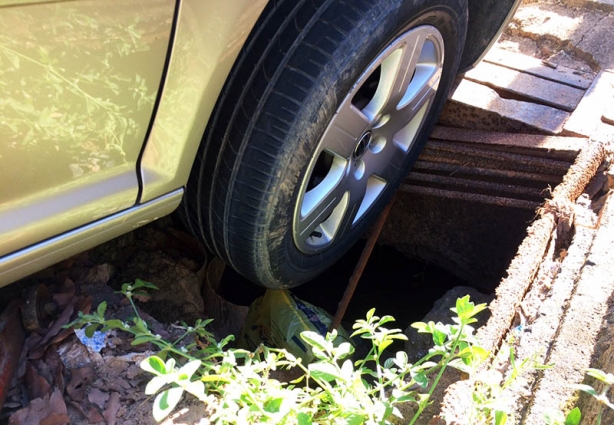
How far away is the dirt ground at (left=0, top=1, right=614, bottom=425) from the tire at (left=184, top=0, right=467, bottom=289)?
0.35 metres

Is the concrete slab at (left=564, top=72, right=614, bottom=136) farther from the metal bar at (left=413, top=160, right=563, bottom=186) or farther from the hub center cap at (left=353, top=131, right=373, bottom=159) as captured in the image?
the hub center cap at (left=353, top=131, right=373, bottom=159)

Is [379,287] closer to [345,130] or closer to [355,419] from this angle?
[345,130]

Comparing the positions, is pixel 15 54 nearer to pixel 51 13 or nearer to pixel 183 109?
pixel 51 13

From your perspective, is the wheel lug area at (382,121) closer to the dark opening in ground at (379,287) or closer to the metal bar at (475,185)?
the metal bar at (475,185)

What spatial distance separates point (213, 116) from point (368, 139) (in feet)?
2.00

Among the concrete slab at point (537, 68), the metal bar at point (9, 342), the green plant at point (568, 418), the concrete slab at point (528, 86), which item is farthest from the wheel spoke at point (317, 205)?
the concrete slab at point (537, 68)

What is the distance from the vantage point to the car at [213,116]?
1251 millimetres

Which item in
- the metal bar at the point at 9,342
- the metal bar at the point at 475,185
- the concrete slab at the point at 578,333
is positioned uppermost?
the metal bar at the point at 475,185

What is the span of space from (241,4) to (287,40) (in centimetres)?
20

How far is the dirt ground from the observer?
5.11 ft

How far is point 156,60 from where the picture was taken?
4.51 feet

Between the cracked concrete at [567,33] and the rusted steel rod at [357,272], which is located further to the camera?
the cracked concrete at [567,33]

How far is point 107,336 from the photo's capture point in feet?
5.76

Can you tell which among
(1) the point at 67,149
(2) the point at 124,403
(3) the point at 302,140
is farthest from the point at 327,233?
(1) the point at 67,149
